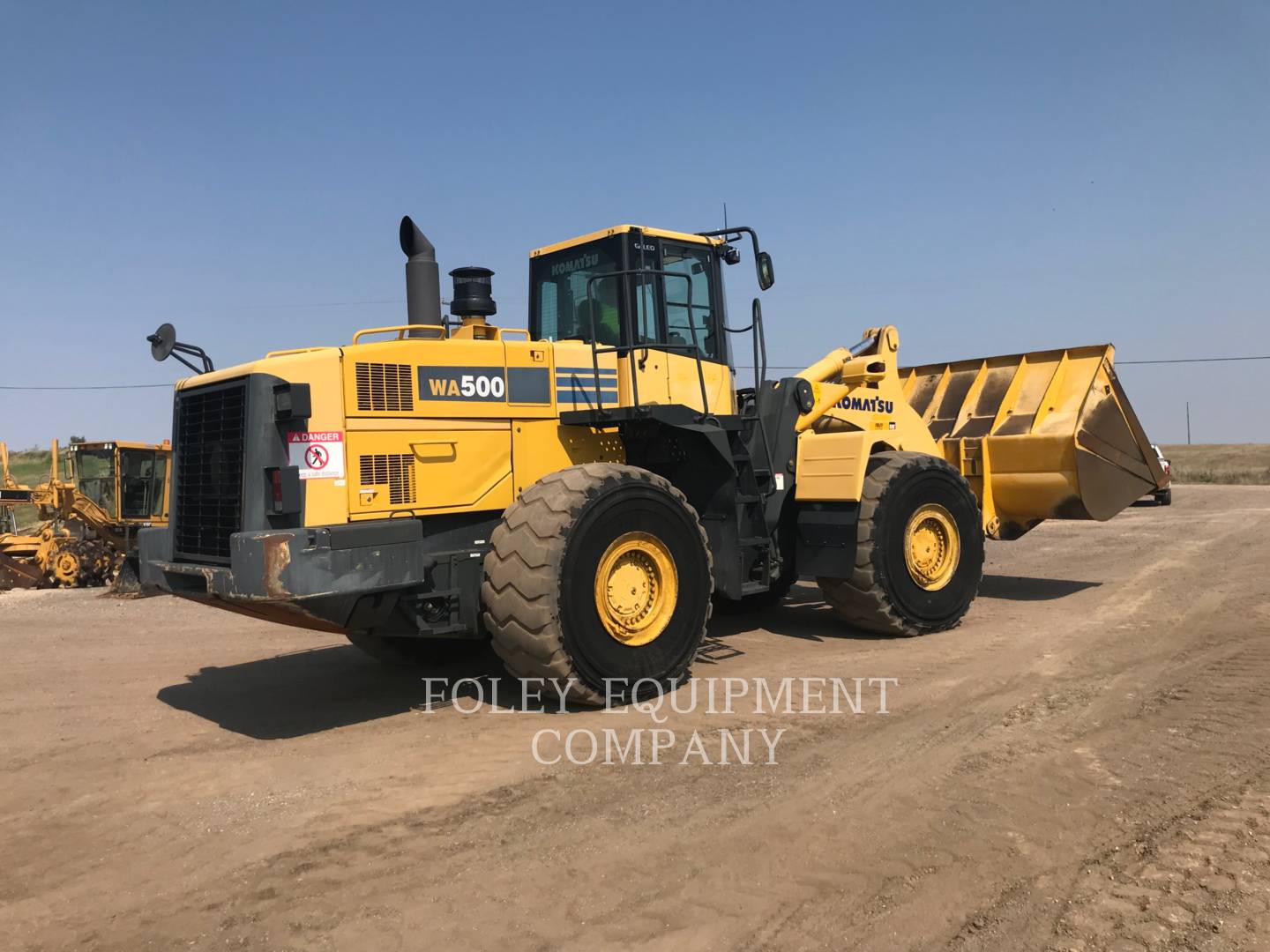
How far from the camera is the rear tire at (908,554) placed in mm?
8508

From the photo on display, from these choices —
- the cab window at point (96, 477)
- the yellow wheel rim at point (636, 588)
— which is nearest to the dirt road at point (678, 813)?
the yellow wheel rim at point (636, 588)

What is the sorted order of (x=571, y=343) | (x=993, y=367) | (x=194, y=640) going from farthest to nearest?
(x=993, y=367) → (x=194, y=640) → (x=571, y=343)

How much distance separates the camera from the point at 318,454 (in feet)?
19.7

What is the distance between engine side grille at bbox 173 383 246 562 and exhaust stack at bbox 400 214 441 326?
162 cm

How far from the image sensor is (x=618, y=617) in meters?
6.55

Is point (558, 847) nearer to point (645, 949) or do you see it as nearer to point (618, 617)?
point (645, 949)

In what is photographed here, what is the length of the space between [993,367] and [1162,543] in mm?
6484

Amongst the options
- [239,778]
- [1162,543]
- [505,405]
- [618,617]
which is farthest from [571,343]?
[1162,543]

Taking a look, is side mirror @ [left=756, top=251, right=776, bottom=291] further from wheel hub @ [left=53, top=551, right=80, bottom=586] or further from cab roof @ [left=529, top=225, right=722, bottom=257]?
wheel hub @ [left=53, top=551, right=80, bottom=586]

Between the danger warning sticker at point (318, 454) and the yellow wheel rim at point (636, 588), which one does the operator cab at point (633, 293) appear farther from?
the danger warning sticker at point (318, 454)

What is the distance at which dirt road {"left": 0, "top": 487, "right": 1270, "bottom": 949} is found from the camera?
3.60 meters

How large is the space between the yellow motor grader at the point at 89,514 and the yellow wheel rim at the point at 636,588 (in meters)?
13.8

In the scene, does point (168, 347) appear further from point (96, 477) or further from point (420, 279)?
point (96, 477)

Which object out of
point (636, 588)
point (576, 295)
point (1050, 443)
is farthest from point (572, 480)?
point (1050, 443)
